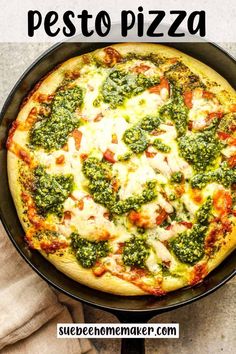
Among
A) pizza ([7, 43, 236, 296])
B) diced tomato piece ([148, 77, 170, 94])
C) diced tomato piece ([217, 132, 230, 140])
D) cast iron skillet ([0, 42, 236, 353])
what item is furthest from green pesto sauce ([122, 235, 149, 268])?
diced tomato piece ([148, 77, 170, 94])

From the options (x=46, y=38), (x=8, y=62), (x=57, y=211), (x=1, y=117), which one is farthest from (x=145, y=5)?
(x=57, y=211)

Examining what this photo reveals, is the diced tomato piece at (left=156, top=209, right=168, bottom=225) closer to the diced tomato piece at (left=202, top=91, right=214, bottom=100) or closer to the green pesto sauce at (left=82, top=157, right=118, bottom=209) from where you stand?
the green pesto sauce at (left=82, top=157, right=118, bottom=209)

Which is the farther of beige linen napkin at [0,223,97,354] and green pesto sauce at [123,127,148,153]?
beige linen napkin at [0,223,97,354]

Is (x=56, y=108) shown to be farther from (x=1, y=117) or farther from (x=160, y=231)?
(x=160, y=231)

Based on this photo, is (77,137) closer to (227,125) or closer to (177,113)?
(177,113)

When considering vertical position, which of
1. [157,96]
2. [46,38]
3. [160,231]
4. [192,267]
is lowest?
→ [192,267]
